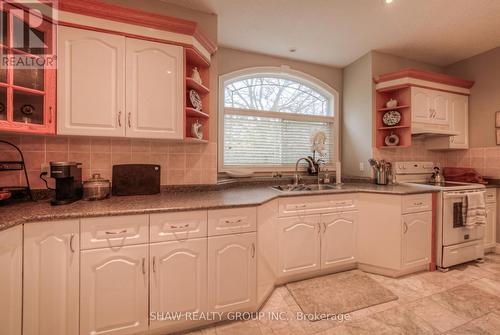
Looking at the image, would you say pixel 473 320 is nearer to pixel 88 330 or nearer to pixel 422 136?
pixel 422 136

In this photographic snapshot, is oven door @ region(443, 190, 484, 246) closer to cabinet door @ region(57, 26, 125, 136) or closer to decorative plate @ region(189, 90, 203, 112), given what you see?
decorative plate @ region(189, 90, 203, 112)

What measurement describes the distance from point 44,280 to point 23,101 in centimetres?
113

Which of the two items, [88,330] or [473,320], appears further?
[473,320]

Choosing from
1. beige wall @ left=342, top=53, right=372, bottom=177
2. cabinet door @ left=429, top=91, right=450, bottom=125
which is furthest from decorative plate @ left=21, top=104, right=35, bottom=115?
cabinet door @ left=429, top=91, right=450, bottom=125

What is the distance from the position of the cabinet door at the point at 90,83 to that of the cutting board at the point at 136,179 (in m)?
0.35

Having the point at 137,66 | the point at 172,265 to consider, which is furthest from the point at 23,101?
the point at 172,265

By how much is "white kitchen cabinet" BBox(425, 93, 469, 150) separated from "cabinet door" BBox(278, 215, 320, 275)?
2.25m

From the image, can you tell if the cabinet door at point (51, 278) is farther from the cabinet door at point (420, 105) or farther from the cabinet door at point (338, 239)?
the cabinet door at point (420, 105)

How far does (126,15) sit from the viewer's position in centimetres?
158

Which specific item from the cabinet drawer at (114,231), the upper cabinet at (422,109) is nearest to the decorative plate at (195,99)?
the cabinet drawer at (114,231)

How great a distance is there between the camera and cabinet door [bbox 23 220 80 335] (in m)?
1.19

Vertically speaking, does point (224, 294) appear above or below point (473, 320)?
above

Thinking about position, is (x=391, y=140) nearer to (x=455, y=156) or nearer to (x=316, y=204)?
(x=455, y=156)

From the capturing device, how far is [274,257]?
192cm
